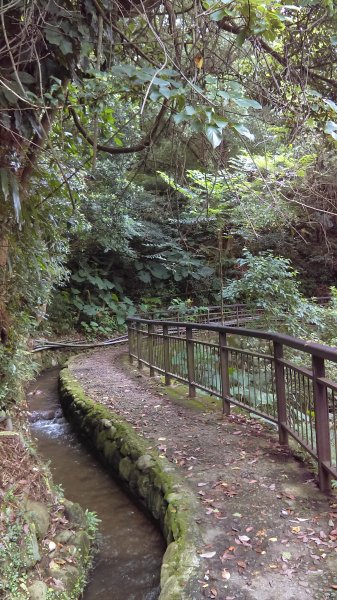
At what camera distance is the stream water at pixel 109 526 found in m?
3.09

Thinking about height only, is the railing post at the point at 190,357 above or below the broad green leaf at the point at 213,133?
below

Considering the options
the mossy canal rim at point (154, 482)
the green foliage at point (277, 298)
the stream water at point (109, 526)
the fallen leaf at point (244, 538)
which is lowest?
the stream water at point (109, 526)

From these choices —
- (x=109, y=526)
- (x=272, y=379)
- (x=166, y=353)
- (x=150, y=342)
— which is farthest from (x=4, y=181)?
(x=150, y=342)

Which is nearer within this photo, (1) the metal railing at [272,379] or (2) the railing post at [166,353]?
(1) the metal railing at [272,379]

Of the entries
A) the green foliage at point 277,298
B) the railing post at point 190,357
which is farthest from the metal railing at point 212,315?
the railing post at point 190,357

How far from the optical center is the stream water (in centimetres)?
309

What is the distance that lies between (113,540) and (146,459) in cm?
82

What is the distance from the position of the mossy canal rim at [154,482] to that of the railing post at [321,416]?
1049 mm

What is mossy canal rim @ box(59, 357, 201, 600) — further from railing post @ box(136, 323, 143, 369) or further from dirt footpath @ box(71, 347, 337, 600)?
railing post @ box(136, 323, 143, 369)

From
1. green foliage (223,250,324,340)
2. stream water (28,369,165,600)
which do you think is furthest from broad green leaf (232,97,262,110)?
green foliage (223,250,324,340)

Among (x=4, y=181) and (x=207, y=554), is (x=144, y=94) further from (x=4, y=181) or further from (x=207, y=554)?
(x=207, y=554)

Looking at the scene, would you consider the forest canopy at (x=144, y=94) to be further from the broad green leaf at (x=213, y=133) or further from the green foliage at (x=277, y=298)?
the green foliage at (x=277, y=298)

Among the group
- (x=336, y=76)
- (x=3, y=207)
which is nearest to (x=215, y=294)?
(x=336, y=76)

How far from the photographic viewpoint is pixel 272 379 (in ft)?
14.1
